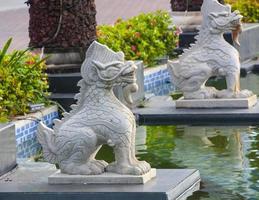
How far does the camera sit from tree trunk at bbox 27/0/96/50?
14.5 metres

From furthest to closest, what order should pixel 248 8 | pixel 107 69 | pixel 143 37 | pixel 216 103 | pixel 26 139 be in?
pixel 248 8 < pixel 143 37 < pixel 216 103 < pixel 26 139 < pixel 107 69

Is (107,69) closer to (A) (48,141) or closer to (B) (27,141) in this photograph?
(A) (48,141)

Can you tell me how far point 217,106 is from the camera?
44.8ft

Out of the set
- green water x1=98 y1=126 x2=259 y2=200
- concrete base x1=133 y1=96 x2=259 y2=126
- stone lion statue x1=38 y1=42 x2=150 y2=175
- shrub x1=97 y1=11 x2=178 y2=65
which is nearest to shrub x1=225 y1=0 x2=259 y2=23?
shrub x1=97 y1=11 x2=178 y2=65

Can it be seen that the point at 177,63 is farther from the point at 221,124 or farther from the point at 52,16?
the point at 52,16

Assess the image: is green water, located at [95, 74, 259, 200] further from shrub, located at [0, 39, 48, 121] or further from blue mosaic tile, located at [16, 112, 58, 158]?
shrub, located at [0, 39, 48, 121]

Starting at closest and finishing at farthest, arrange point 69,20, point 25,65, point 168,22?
1. point 25,65
2. point 69,20
3. point 168,22

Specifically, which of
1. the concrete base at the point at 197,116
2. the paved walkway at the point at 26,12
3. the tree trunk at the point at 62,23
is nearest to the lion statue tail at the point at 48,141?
the concrete base at the point at 197,116

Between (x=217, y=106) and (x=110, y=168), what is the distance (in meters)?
4.26

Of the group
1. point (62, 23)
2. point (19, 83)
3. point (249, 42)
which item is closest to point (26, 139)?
point (19, 83)

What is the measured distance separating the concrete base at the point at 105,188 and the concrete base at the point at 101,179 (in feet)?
0.12

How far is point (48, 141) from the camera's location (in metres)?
9.58

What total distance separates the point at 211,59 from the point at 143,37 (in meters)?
3.20

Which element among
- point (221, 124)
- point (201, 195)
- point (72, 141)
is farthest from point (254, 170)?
point (221, 124)
